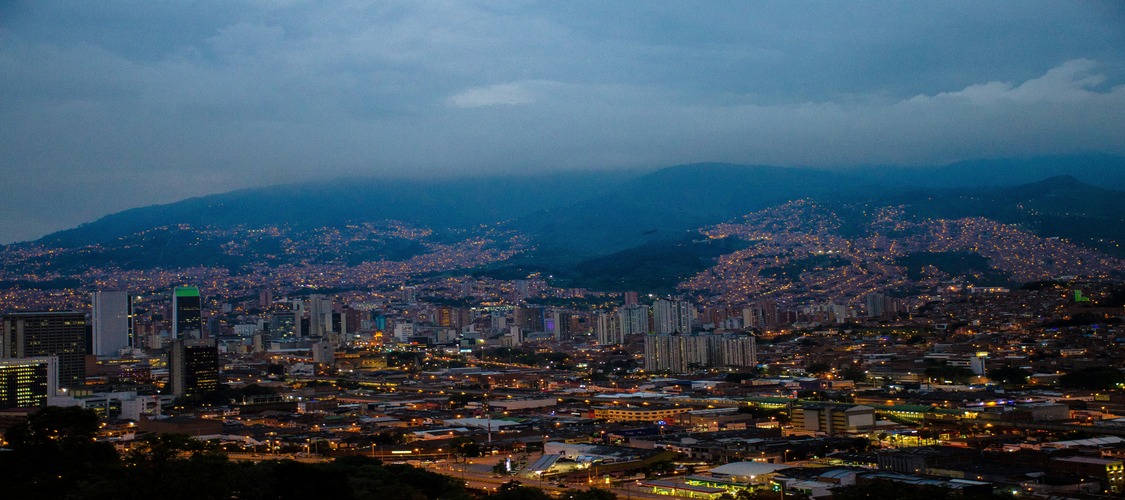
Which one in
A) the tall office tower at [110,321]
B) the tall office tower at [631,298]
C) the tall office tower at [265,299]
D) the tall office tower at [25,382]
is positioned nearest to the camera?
the tall office tower at [25,382]

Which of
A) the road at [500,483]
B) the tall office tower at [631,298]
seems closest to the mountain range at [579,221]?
the tall office tower at [631,298]

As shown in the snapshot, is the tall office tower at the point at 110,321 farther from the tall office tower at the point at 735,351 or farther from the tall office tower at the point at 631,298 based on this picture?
the tall office tower at the point at 735,351

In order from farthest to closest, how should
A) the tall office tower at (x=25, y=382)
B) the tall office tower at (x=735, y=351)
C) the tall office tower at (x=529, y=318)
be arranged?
the tall office tower at (x=529, y=318) < the tall office tower at (x=735, y=351) < the tall office tower at (x=25, y=382)

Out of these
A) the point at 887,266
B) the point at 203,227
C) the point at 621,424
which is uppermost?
the point at 203,227

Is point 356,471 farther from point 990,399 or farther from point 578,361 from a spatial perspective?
point 578,361

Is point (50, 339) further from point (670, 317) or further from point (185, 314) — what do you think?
point (670, 317)

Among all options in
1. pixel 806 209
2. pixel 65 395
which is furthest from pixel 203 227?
pixel 65 395

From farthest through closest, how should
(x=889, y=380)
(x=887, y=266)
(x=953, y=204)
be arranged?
(x=953, y=204), (x=887, y=266), (x=889, y=380)
